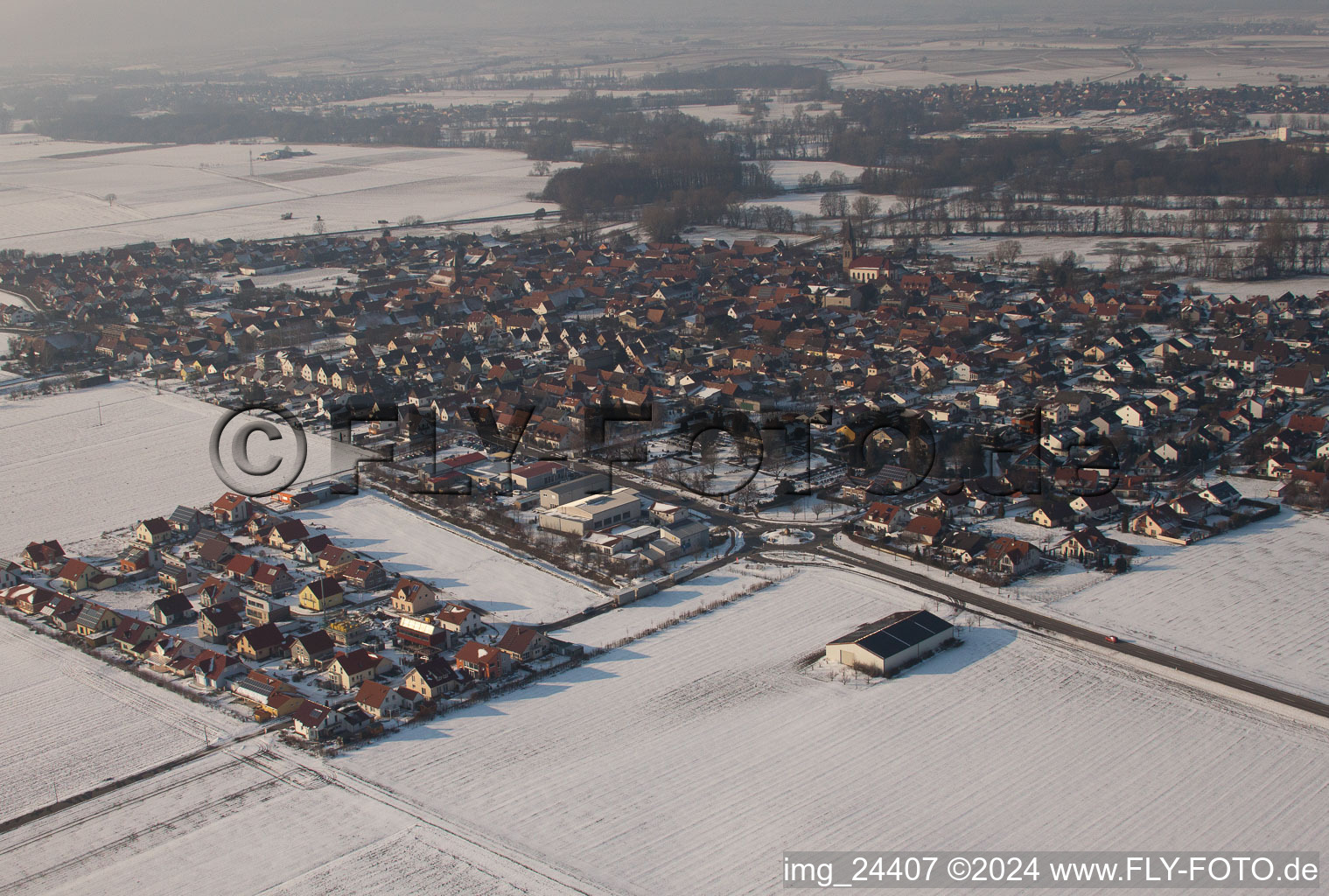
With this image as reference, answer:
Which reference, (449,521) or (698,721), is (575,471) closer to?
(449,521)

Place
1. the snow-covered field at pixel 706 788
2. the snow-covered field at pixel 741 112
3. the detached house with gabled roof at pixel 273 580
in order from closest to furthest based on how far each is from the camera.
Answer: the snow-covered field at pixel 706 788 → the detached house with gabled roof at pixel 273 580 → the snow-covered field at pixel 741 112

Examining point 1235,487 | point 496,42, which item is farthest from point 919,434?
point 496,42

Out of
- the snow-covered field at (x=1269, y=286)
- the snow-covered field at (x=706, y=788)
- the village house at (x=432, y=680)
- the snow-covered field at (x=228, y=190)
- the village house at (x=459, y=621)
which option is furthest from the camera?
the snow-covered field at (x=228, y=190)

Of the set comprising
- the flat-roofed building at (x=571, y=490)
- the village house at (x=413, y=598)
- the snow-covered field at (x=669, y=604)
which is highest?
the flat-roofed building at (x=571, y=490)

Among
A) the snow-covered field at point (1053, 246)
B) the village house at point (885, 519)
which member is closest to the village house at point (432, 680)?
the village house at point (885, 519)

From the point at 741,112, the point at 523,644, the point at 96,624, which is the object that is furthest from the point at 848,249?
the point at 741,112

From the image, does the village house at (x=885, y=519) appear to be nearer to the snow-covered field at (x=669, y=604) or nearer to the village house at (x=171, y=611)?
the snow-covered field at (x=669, y=604)
